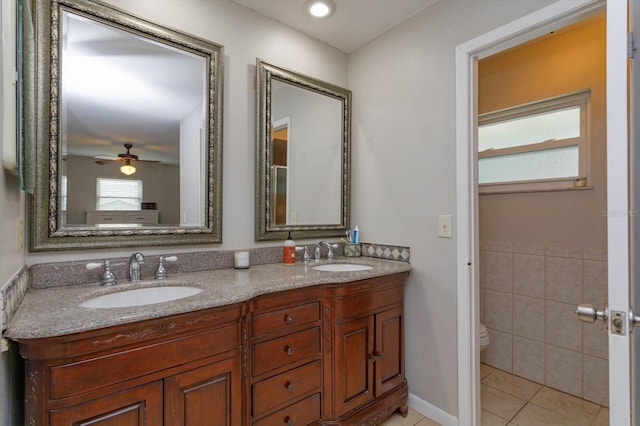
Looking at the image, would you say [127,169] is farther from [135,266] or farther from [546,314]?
[546,314]

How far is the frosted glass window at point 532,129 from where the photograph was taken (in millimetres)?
2195

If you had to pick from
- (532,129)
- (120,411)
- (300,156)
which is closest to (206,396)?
(120,411)

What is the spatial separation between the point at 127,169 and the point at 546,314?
2755mm

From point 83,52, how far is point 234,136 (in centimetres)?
75

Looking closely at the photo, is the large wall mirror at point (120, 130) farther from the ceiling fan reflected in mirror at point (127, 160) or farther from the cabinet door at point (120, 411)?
the cabinet door at point (120, 411)

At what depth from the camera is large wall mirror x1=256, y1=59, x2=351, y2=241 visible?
1.93 m

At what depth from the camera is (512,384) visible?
225 cm

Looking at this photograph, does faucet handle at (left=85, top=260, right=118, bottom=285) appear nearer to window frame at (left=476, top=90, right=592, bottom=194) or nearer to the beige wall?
Answer: window frame at (left=476, top=90, right=592, bottom=194)

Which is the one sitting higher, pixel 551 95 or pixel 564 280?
pixel 551 95

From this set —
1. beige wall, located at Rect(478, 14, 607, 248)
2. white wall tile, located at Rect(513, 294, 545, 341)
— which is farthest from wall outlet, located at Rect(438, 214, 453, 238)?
white wall tile, located at Rect(513, 294, 545, 341)

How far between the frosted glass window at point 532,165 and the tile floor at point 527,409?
146 cm

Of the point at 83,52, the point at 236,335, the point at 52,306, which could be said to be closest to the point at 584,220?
the point at 236,335

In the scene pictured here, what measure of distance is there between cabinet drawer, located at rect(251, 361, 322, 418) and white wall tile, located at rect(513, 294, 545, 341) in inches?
66.3

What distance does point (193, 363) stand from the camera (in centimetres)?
110
